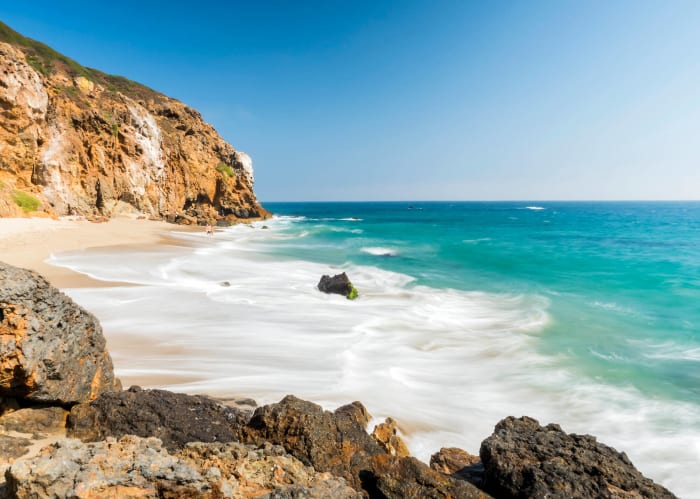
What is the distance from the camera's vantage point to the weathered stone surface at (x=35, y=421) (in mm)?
3373

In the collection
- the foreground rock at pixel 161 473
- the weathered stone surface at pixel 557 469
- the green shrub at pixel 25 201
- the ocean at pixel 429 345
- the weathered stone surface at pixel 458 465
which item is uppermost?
the green shrub at pixel 25 201

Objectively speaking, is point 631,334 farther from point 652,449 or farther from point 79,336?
point 79,336

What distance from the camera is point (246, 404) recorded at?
5.16 meters

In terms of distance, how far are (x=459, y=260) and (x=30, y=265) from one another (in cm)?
2387

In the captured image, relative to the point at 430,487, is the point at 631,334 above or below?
below

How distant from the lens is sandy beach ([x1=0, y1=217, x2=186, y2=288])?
41.1 ft

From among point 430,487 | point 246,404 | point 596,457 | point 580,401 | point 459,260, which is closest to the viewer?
point 430,487

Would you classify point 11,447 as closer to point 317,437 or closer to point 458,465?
point 317,437

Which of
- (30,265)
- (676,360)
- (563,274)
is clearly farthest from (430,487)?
(563,274)

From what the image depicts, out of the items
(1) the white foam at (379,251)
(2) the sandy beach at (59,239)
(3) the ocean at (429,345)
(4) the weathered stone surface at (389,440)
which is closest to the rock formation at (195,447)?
(4) the weathered stone surface at (389,440)

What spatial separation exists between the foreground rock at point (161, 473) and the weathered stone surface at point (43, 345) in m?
1.49

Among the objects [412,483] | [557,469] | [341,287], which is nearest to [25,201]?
[341,287]

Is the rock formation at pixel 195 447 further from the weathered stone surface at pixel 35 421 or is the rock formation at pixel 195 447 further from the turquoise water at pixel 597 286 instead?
the turquoise water at pixel 597 286

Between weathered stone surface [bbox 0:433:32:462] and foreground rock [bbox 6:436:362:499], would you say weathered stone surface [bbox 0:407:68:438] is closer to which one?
weathered stone surface [bbox 0:433:32:462]
